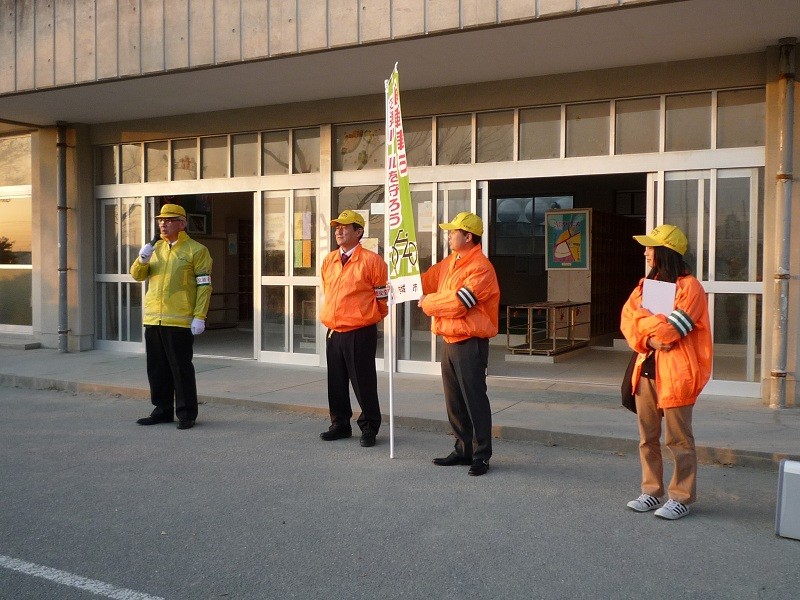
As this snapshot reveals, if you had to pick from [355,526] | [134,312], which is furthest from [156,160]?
[355,526]

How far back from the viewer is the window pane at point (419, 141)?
10.6 meters

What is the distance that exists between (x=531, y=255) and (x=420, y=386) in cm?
1052

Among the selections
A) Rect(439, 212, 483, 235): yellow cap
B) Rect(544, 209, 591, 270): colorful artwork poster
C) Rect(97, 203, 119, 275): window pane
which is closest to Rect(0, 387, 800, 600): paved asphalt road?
Rect(439, 212, 483, 235): yellow cap

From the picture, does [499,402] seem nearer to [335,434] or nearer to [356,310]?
[335,434]

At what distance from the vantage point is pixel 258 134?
1187cm

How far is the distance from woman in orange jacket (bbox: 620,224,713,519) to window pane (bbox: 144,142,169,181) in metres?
9.42

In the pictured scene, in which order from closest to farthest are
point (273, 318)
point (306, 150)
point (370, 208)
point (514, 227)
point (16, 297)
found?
point (370, 208), point (306, 150), point (273, 318), point (16, 297), point (514, 227)

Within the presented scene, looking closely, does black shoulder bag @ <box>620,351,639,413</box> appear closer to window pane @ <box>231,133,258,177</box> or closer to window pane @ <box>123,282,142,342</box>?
window pane @ <box>231,133,258,177</box>

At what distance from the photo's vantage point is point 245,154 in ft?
39.5

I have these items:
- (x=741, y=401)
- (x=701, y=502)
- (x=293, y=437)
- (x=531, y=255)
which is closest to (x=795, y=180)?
(x=741, y=401)

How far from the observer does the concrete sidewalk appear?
7.02m

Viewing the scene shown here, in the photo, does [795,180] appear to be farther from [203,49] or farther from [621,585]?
[203,49]

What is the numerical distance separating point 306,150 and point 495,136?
2.85 m

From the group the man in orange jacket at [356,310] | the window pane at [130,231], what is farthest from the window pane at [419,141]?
the window pane at [130,231]
